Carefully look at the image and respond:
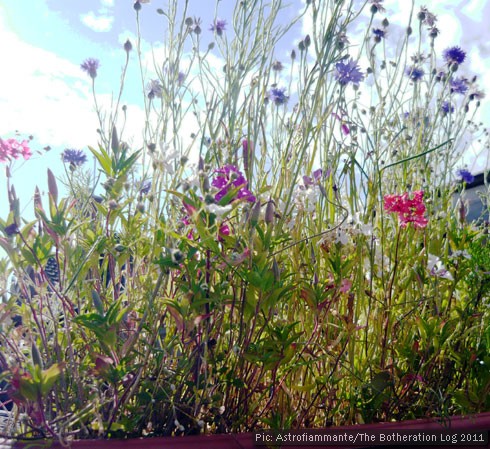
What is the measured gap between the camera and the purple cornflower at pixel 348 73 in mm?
1159

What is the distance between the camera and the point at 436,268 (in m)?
1.10

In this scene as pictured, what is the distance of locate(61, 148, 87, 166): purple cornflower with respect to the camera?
4.40 feet

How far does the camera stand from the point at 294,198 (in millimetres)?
1039

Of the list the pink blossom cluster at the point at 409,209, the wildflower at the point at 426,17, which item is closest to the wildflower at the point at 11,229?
the pink blossom cluster at the point at 409,209

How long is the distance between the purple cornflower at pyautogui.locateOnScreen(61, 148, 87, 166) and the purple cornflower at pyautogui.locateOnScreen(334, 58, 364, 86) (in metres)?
0.64

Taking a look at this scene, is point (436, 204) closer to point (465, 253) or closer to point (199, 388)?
point (465, 253)

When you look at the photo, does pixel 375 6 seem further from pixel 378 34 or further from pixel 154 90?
pixel 154 90

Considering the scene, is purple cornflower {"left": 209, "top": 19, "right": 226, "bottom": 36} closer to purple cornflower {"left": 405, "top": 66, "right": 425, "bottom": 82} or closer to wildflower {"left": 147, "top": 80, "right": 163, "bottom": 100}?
wildflower {"left": 147, "top": 80, "right": 163, "bottom": 100}

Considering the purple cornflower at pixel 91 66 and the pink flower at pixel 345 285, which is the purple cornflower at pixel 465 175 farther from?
the purple cornflower at pixel 91 66

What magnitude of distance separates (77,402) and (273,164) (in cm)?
57

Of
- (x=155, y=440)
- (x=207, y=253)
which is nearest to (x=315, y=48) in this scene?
(x=207, y=253)

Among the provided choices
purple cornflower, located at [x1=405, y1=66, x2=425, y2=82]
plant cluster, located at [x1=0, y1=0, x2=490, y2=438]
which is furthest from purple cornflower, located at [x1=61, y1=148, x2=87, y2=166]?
purple cornflower, located at [x1=405, y1=66, x2=425, y2=82]

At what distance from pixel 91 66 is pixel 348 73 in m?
0.55

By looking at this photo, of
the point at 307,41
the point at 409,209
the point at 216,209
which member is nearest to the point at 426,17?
the point at 307,41
